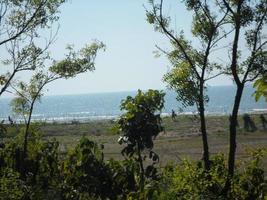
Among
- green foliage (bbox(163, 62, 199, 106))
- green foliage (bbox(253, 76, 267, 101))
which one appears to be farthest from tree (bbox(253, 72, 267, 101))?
green foliage (bbox(163, 62, 199, 106))

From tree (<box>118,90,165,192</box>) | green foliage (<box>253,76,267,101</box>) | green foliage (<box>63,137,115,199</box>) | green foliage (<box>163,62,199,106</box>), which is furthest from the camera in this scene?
green foliage (<box>163,62,199,106</box>)

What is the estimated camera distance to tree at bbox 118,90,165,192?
45.6 ft

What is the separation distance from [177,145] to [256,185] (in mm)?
40158

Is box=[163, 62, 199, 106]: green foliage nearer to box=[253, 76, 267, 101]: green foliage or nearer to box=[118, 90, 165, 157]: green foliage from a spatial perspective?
box=[118, 90, 165, 157]: green foliage

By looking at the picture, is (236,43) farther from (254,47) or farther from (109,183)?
(109,183)

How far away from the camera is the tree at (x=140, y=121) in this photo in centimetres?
1390

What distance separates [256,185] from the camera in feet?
39.9

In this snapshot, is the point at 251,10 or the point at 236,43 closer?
the point at 236,43

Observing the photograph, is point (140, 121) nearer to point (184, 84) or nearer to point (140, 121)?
point (140, 121)

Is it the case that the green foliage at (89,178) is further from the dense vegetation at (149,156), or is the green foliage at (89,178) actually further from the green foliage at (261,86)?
the green foliage at (261,86)

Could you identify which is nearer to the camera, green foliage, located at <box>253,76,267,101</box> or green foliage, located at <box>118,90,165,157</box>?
green foliage, located at <box>253,76,267,101</box>

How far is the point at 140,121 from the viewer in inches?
548

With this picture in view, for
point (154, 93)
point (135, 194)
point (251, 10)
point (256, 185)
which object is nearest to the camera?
point (135, 194)

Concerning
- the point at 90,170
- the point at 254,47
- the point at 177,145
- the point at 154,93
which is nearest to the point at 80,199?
the point at 90,170
